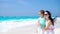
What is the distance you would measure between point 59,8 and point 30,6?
119 centimetres

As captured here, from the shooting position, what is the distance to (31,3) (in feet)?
21.9

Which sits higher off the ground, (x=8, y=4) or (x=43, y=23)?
(x=8, y=4)

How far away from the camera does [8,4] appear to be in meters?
6.93

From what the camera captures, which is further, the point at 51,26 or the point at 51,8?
the point at 51,8

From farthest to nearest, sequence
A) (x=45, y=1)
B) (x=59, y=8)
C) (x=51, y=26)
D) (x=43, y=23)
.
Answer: (x=45, y=1) → (x=59, y=8) → (x=43, y=23) → (x=51, y=26)

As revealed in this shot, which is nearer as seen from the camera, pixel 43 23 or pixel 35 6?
pixel 43 23

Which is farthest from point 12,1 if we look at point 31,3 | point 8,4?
point 31,3

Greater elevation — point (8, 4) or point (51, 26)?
point (8, 4)

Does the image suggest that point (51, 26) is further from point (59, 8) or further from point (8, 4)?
point (8, 4)

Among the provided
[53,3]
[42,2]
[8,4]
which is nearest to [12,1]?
[8,4]

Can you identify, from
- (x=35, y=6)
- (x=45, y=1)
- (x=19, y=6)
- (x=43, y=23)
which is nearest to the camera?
(x=43, y=23)

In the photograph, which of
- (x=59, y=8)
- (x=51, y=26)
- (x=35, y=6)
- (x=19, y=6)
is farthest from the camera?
(x=19, y=6)

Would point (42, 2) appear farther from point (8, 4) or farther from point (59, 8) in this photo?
point (8, 4)

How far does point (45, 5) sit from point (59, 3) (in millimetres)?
533
